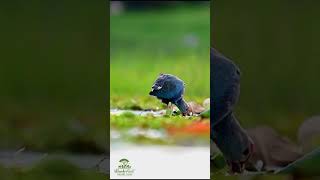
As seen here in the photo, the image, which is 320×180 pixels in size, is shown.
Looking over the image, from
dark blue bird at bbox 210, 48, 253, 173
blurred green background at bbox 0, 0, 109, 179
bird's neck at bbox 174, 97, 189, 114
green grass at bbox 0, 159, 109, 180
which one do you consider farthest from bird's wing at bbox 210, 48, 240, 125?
green grass at bbox 0, 159, 109, 180

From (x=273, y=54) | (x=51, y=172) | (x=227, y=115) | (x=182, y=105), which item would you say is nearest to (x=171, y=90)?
(x=182, y=105)

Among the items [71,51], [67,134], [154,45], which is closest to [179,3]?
[154,45]

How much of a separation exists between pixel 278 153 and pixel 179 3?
113 centimetres

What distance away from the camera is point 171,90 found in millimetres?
3697

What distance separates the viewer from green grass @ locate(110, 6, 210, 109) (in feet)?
12.1

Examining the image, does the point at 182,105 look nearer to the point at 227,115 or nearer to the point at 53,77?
the point at 227,115

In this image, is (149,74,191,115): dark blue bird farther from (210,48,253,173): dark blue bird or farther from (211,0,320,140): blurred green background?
(211,0,320,140): blurred green background

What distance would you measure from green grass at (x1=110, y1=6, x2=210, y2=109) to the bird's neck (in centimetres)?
5

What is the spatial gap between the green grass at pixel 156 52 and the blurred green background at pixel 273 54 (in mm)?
129

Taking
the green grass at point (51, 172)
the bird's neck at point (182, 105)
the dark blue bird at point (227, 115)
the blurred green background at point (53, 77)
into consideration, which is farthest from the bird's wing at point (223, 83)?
the green grass at point (51, 172)

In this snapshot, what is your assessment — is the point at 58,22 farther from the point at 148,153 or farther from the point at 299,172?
the point at 299,172

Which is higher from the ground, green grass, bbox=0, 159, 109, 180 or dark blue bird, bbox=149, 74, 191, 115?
dark blue bird, bbox=149, 74, 191, 115

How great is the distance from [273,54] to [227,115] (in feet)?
1.54

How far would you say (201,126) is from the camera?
3.69 meters
